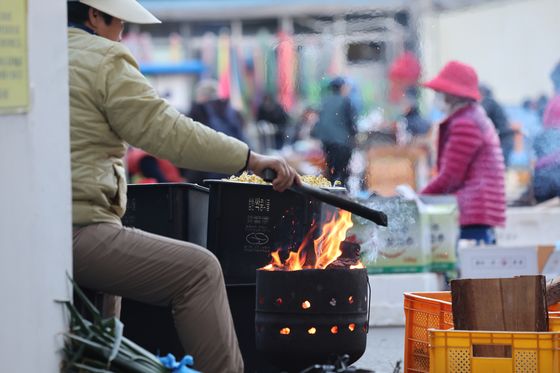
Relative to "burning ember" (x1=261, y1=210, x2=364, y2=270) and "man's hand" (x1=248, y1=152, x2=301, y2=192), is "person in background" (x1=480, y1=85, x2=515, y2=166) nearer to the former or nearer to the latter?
"burning ember" (x1=261, y1=210, x2=364, y2=270)

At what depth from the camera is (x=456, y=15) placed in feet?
66.3

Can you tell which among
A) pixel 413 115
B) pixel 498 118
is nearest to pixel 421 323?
pixel 498 118

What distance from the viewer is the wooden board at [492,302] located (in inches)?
240

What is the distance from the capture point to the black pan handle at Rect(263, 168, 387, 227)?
5363 millimetres

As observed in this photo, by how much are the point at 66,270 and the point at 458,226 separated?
7274 millimetres

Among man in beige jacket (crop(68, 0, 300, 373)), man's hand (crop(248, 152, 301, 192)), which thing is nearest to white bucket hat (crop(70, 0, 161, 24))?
man in beige jacket (crop(68, 0, 300, 373))

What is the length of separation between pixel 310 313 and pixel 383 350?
3754 mm

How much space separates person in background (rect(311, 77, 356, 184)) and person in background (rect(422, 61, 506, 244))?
100 centimetres

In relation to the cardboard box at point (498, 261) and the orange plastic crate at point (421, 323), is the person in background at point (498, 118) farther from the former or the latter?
the orange plastic crate at point (421, 323)

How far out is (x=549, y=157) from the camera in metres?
14.2

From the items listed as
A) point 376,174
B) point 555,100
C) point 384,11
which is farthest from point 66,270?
point 384,11

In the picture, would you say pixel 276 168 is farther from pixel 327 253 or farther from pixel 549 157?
pixel 549 157

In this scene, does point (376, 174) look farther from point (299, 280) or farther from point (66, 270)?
point (66, 270)

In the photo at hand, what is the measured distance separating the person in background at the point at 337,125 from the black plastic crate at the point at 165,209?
4.56 meters
